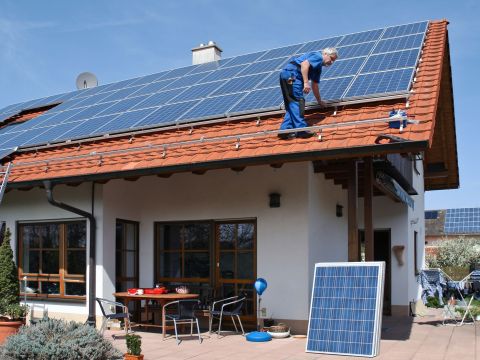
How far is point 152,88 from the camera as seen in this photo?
1495 centimetres

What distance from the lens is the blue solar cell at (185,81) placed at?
1427 centimetres

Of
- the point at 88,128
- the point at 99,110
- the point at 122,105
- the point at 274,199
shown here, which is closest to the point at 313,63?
the point at 274,199

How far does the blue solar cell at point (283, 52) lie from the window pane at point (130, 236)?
5.25 m

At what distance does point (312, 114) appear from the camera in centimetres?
1027

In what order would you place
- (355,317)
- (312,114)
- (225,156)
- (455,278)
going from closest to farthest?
(355,317) → (225,156) → (312,114) → (455,278)

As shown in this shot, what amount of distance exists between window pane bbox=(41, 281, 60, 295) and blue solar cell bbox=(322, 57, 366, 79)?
6840 mm

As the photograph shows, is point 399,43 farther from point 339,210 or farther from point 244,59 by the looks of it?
point 244,59

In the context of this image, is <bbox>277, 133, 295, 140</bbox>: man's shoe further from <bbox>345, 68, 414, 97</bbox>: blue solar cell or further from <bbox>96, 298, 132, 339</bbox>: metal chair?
<bbox>96, 298, 132, 339</bbox>: metal chair

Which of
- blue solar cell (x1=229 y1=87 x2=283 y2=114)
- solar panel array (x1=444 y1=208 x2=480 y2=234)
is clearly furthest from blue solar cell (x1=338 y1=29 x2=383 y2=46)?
solar panel array (x1=444 y1=208 x2=480 y2=234)

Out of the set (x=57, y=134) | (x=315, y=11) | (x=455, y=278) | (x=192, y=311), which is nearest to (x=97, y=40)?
(x=57, y=134)

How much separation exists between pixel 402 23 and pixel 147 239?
7.75m

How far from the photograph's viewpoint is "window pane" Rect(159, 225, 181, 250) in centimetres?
1230

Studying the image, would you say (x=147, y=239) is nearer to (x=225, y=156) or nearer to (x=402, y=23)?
(x=225, y=156)

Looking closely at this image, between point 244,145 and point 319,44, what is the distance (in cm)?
571
